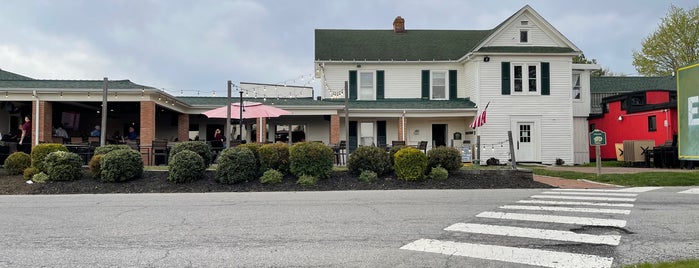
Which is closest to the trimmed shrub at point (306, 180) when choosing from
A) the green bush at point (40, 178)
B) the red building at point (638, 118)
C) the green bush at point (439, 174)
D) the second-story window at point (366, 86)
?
the green bush at point (439, 174)

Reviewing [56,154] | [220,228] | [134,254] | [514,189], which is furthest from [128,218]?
[514,189]

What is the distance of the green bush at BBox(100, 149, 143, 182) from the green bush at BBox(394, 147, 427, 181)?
24.1 feet

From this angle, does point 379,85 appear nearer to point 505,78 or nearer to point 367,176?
point 505,78

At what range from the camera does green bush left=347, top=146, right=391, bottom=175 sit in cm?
1376

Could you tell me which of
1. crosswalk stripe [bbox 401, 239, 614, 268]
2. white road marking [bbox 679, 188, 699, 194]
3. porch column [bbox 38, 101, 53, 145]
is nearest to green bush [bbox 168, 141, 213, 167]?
porch column [bbox 38, 101, 53, 145]

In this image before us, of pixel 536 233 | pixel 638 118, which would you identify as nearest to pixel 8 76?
pixel 536 233

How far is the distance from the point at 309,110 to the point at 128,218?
1454 centimetres

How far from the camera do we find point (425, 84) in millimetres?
24656

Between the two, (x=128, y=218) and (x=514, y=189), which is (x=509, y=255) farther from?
(x=514, y=189)

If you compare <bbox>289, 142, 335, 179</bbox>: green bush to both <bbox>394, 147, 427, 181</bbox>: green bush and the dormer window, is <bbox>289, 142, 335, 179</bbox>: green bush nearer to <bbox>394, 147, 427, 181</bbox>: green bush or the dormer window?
<bbox>394, 147, 427, 181</bbox>: green bush

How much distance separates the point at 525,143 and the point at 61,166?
19.3 metres

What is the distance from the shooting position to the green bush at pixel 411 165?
13.5 metres

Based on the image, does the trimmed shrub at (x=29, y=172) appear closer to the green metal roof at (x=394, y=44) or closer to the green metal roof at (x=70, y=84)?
the green metal roof at (x=70, y=84)

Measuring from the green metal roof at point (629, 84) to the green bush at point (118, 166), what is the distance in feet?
86.5
